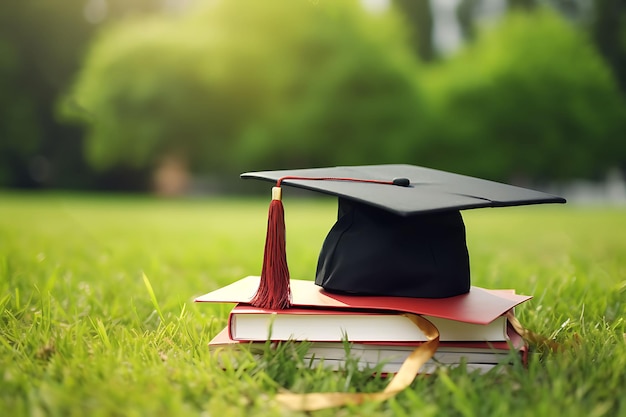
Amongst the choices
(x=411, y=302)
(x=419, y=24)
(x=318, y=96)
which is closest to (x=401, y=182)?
(x=411, y=302)

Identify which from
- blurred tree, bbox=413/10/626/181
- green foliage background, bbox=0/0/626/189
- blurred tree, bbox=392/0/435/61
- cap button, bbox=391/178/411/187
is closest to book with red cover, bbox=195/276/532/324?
cap button, bbox=391/178/411/187

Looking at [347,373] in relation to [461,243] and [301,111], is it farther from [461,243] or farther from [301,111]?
[301,111]

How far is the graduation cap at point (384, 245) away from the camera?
162 cm

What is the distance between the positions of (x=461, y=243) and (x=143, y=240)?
12.1 feet

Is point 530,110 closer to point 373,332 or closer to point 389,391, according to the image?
point 373,332

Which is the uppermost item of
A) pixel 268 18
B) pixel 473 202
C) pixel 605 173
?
pixel 268 18

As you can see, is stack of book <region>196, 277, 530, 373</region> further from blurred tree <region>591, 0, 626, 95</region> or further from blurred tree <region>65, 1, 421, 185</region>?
blurred tree <region>591, 0, 626, 95</region>

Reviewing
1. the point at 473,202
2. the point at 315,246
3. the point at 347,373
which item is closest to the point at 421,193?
the point at 473,202

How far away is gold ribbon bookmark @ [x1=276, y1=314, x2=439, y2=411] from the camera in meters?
1.29

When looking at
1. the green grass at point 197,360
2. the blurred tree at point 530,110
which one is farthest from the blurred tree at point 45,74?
the green grass at point 197,360

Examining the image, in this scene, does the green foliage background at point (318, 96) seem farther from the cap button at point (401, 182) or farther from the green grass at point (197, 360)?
the cap button at point (401, 182)

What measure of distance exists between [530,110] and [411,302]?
2050 centimetres

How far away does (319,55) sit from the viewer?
829 inches

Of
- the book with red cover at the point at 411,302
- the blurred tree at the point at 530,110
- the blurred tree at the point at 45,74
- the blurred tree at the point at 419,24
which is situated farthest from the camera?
the blurred tree at the point at 419,24
